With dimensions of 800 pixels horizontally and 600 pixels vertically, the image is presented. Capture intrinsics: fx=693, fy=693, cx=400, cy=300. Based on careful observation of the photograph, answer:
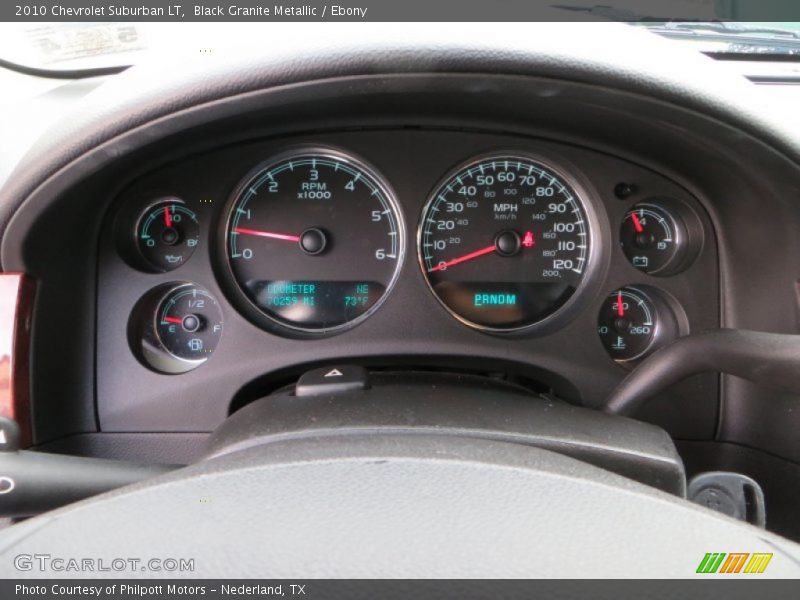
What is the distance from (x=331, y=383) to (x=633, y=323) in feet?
4.13

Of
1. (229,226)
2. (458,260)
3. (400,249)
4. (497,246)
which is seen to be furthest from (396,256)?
(229,226)

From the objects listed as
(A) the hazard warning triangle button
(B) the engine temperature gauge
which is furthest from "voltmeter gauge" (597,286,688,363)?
(A) the hazard warning triangle button

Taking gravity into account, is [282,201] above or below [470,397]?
above

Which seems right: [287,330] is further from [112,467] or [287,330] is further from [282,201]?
[112,467]

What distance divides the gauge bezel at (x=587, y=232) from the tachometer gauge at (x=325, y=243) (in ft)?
0.54

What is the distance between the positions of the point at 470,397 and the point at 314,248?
90cm

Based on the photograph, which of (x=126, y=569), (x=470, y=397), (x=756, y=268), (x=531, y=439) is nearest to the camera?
(x=126, y=569)

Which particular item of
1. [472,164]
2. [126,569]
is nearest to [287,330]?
[472,164]

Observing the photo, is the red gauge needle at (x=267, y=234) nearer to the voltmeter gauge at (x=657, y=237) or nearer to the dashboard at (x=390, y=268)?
the dashboard at (x=390, y=268)

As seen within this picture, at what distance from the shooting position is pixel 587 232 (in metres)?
2.58

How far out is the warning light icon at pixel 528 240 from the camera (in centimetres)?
255

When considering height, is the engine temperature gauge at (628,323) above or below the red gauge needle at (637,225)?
below

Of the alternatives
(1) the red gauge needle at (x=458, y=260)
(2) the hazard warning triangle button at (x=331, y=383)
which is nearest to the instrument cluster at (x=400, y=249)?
(1) the red gauge needle at (x=458, y=260)

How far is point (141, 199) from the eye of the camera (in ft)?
7.87
